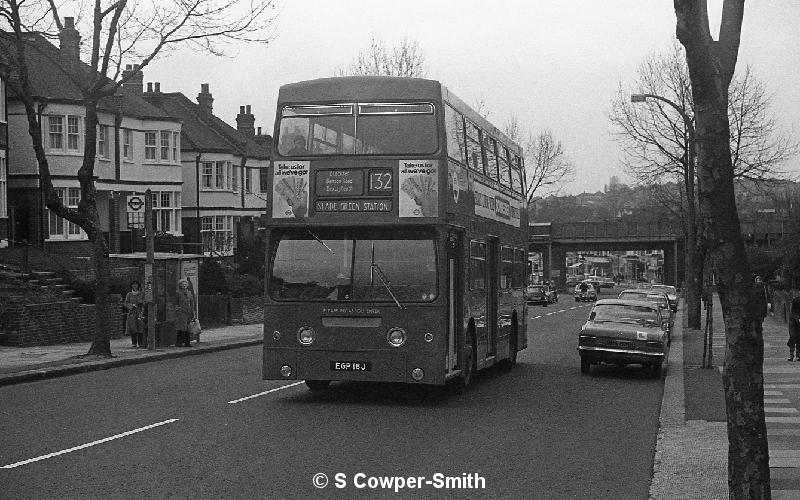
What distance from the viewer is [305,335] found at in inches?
596

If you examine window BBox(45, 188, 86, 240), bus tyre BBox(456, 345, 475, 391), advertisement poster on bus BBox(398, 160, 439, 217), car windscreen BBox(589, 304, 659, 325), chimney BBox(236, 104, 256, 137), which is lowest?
bus tyre BBox(456, 345, 475, 391)

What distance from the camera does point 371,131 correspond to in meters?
15.2

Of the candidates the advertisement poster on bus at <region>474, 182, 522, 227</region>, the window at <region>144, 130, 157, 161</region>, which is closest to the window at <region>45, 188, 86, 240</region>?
the window at <region>144, 130, 157, 161</region>

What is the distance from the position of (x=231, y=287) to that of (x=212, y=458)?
33.3 meters

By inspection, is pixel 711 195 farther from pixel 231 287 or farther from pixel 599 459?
pixel 231 287

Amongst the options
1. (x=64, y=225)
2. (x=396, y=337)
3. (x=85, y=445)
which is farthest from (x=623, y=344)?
(x=64, y=225)

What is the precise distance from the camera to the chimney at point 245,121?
74.1m

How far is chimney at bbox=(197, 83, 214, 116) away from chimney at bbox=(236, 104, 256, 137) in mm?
4786

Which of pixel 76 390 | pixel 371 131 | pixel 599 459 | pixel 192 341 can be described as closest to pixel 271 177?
pixel 371 131

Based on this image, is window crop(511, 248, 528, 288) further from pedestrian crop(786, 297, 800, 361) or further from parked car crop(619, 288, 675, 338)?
pedestrian crop(786, 297, 800, 361)

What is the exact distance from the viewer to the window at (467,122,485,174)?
56.5 feet

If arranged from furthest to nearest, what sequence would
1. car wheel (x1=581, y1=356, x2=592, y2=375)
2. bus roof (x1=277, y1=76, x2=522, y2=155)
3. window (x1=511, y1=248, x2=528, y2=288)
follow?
window (x1=511, y1=248, x2=528, y2=288) < car wheel (x1=581, y1=356, x2=592, y2=375) < bus roof (x1=277, y1=76, x2=522, y2=155)

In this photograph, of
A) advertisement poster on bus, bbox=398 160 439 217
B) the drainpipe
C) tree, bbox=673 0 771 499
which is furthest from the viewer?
the drainpipe

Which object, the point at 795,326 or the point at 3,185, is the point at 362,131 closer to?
the point at 795,326
